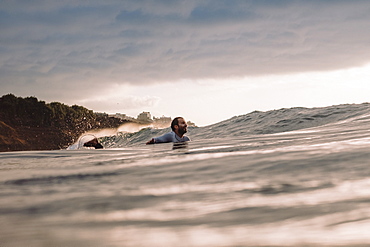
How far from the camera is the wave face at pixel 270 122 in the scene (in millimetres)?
21734

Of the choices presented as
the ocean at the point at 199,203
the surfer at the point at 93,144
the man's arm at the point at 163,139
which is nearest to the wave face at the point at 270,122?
the man's arm at the point at 163,139

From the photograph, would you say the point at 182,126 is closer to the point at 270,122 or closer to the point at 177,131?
the point at 177,131

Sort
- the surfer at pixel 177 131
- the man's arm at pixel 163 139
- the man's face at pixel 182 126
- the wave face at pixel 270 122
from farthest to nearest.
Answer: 1. the wave face at pixel 270 122
2. the man's face at pixel 182 126
3. the surfer at pixel 177 131
4. the man's arm at pixel 163 139

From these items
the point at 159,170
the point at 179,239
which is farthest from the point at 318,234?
the point at 159,170

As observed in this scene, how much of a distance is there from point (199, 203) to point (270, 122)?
2291cm

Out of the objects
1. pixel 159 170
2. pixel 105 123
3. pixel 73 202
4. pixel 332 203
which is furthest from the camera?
pixel 105 123

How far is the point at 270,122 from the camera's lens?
963 inches

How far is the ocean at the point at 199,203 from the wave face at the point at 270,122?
16985 millimetres

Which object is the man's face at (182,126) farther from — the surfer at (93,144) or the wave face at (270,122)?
the wave face at (270,122)

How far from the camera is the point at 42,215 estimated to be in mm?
2068

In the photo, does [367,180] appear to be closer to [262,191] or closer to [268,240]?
[262,191]

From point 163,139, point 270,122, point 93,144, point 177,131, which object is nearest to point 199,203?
point 163,139

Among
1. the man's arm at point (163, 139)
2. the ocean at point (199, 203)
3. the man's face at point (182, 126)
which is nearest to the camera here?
the ocean at point (199, 203)

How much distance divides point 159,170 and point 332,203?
1.91 metres
